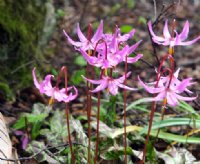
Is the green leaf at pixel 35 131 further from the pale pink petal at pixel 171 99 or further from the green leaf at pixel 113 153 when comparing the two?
the pale pink petal at pixel 171 99

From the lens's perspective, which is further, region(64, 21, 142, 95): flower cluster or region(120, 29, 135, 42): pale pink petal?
region(120, 29, 135, 42): pale pink petal

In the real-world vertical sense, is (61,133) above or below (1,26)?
below

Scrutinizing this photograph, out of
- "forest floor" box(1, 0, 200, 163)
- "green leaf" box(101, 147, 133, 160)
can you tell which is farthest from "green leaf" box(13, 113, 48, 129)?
"green leaf" box(101, 147, 133, 160)

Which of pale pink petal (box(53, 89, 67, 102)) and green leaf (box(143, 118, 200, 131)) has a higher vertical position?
pale pink petal (box(53, 89, 67, 102))

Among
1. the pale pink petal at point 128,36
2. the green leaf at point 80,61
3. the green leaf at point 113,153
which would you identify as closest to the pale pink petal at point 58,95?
the pale pink petal at point 128,36

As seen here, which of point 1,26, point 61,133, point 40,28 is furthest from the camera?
point 40,28

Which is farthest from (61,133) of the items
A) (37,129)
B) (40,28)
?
(40,28)

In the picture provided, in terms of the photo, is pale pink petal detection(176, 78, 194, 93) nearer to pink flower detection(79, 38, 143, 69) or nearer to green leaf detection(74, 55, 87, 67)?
pink flower detection(79, 38, 143, 69)

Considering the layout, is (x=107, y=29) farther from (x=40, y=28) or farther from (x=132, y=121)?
(x=132, y=121)

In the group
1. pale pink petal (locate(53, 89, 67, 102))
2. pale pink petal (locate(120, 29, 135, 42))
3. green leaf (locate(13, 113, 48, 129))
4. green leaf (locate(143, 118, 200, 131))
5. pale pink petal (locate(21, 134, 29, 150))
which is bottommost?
pale pink petal (locate(21, 134, 29, 150))
